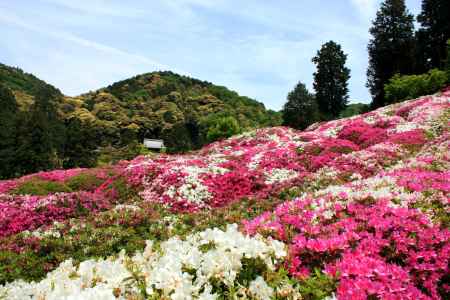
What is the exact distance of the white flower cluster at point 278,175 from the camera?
47.0 ft

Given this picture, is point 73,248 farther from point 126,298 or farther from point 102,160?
point 102,160

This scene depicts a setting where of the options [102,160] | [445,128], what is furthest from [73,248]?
[102,160]

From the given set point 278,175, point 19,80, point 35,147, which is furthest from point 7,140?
point 19,80

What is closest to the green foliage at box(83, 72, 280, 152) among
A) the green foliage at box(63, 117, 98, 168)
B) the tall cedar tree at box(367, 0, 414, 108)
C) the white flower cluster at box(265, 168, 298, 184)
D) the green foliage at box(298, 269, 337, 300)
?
the green foliage at box(63, 117, 98, 168)

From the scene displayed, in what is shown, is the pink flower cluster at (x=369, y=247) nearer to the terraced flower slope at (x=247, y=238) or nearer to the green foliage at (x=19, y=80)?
the terraced flower slope at (x=247, y=238)

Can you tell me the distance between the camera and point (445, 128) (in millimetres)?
17297

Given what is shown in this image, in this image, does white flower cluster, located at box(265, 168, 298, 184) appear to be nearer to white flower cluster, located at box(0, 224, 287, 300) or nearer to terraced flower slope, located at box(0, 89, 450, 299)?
terraced flower slope, located at box(0, 89, 450, 299)

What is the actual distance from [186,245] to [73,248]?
14.3ft

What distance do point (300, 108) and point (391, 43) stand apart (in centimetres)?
1404

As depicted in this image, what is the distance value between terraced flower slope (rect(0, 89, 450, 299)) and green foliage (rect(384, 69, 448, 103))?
21.4 metres

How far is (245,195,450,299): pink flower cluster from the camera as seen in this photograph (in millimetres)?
3773

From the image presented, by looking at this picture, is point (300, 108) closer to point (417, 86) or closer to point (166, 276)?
point (417, 86)

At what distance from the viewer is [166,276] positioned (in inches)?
132

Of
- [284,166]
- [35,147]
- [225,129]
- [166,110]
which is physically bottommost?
[35,147]
